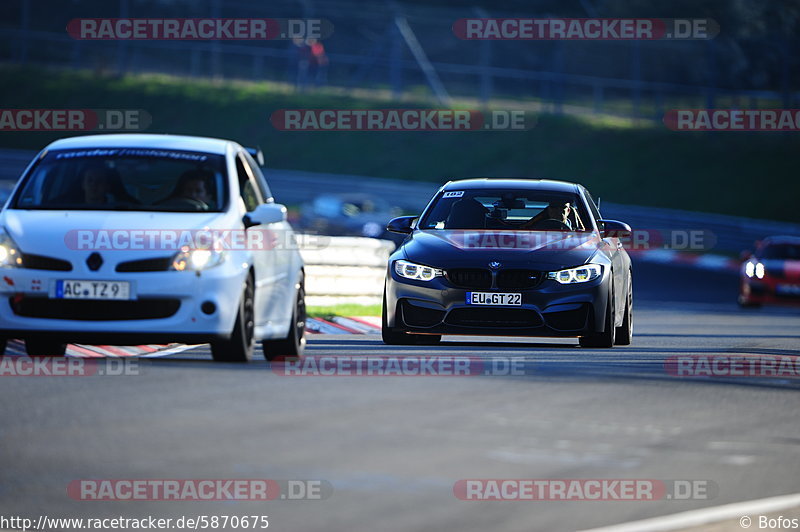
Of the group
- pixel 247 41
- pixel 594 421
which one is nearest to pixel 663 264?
pixel 247 41

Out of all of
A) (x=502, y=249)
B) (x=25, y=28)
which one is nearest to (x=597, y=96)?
(x=25, y=28)

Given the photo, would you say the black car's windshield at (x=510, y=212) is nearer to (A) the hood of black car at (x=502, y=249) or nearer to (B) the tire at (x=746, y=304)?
(A) the hood of black car at (x=502, y=249)

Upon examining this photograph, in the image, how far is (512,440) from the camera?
104m

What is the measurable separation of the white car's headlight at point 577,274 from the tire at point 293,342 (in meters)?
1.81

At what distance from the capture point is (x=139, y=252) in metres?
9.40

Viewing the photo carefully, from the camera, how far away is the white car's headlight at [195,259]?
9.56m

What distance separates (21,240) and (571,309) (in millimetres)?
4165

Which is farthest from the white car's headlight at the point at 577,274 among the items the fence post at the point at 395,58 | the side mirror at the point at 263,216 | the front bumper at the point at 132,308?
the fence post at the point at 395,58

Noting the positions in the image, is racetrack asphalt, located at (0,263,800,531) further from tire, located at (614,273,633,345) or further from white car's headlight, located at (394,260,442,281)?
white car's headlight, located at (394,260,442,281)

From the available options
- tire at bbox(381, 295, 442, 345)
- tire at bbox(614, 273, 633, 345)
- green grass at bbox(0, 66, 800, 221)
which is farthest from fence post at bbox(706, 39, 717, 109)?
tire at bbox(381, 295, 442, 345)

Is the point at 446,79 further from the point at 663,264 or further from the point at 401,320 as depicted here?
the point at 401,320

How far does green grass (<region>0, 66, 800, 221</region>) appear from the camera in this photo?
44969 millimetres

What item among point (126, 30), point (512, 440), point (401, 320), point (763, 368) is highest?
point (126, 30)

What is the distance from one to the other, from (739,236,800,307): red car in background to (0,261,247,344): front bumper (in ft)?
71.9
